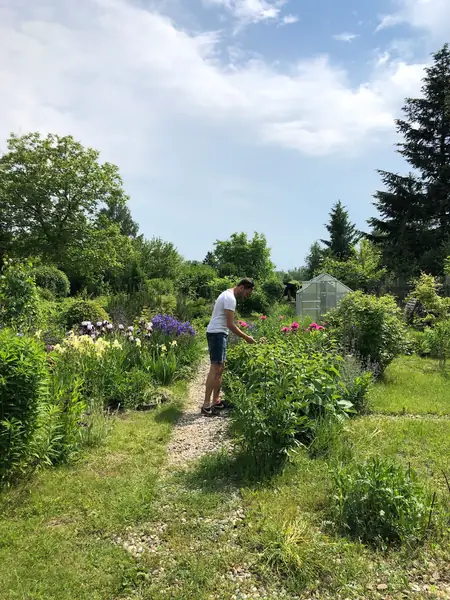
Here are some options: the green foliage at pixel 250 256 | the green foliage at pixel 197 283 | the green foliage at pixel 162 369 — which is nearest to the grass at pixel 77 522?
the green foliage at pixel 162 369

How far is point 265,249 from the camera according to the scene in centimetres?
2528

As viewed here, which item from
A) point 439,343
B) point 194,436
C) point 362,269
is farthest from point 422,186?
point 194,436

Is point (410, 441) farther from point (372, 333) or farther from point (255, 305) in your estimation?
point (255, 305)

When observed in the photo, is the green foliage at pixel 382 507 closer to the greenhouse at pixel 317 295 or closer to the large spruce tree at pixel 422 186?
the greenhouse at pixel 317 295

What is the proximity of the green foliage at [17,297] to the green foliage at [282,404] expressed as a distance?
13.8ft

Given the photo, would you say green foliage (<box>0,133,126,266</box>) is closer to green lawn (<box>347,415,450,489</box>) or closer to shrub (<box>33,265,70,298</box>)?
shrub (<box>33,265,70,298</box>)

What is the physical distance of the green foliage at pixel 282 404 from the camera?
3166mm

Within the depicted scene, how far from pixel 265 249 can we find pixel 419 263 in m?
8.73

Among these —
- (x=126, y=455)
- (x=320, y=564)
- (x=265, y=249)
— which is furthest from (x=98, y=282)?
(x=320, y=564)

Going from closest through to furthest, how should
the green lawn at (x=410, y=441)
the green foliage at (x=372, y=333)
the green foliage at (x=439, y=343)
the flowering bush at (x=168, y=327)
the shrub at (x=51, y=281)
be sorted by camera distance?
the green lawn at (x=410, y=441)
the green foliage at (x=372, y=333)
the flowering bush at (x=168, y=327)
the green foliage at (x=439, y=343)
the shrub at (x=51, y=281)

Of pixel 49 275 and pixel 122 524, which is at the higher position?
pixel 49 275

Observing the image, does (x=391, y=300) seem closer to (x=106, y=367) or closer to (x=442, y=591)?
(x=106, y=367)

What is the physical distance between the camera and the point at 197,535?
2463 millimetres

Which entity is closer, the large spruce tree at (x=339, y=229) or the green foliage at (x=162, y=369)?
the green foliage at (x=162, y=369)
